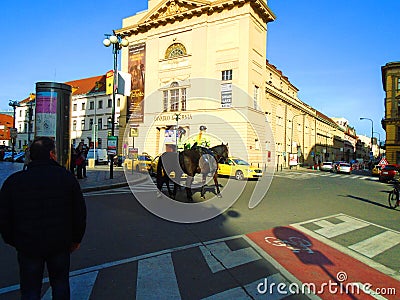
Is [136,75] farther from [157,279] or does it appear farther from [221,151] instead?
[157,279]

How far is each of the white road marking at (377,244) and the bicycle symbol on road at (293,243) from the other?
0.96m

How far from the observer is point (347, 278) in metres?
4.97

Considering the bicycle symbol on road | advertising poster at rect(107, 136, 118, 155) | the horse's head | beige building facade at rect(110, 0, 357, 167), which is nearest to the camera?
the bicycle symbol on road

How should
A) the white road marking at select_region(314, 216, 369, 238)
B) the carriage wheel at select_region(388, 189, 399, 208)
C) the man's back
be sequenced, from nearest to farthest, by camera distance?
1. the man's back
2. the white road marking at select_region(314, 216, 369, 238)
3. the carriage wheel at select_region(388, 189, 399, 208)

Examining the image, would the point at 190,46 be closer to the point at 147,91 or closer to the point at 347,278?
the point at 147,91

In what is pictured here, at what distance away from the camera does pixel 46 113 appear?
13602mm

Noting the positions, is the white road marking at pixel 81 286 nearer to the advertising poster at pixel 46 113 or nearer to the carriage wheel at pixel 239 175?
the advertising poster at pixel 46 113

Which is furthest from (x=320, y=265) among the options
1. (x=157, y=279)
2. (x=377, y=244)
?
(x=157, y=279)

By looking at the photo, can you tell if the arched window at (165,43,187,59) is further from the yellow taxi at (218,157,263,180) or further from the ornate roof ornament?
the yellow taxi at (218,157,263,180)

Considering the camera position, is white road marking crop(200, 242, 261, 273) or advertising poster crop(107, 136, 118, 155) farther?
advertising poster crop(107, 136, 118, 155)

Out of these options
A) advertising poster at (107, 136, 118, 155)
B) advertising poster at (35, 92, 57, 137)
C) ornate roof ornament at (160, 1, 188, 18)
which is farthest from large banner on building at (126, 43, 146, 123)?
advertising poster at (35, 92, 57, 137)

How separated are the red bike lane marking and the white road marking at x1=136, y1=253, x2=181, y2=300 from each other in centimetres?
190

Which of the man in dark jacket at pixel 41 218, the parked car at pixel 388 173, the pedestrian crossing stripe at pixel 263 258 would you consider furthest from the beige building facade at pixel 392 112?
the man in dark jacket at pixel 41 218

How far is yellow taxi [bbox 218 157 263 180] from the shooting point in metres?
24.9
